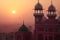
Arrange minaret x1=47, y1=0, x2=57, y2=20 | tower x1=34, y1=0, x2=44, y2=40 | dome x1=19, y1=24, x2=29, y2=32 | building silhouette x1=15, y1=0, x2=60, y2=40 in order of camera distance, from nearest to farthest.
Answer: building silhouette x1=15, y1=0, x2=60, y2=40
tower x1=34, y1=0, x2=44, y2=40
minaret x1=47, y1=0, x2=57, y2=20
dome x1=19, y1=24, x2=29, y2=32

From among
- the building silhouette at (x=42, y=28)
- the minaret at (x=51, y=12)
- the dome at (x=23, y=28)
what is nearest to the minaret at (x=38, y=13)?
the building silhouette at (x=42, y=28)

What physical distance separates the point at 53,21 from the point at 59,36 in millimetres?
792

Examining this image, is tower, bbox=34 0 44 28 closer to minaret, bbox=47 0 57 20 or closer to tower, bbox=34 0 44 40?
tower, bbox=34 0 44 40

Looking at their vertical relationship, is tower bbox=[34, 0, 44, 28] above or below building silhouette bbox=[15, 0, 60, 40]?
above

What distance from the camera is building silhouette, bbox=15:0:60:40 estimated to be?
404 inches

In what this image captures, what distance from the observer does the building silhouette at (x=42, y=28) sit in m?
10.2

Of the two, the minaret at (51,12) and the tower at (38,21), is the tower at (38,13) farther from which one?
the minaret at (51,12)

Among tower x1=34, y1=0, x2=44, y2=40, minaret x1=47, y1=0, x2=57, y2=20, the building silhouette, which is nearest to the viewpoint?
the building silhouette

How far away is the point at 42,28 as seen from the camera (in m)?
10.5

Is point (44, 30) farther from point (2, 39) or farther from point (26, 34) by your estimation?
point (2, 39)

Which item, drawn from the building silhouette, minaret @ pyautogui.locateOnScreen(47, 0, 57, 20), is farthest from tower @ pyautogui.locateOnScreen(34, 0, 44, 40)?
minaret @ pyautogui.locateOnScreen(47, 0, 57, 20)

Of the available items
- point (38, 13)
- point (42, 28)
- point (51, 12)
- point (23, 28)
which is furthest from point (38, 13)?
point (23, 28)

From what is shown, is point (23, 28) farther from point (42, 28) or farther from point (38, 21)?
point (42, 28)

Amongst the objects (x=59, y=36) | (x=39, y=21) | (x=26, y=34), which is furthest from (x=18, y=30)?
(x=59, y=36)
